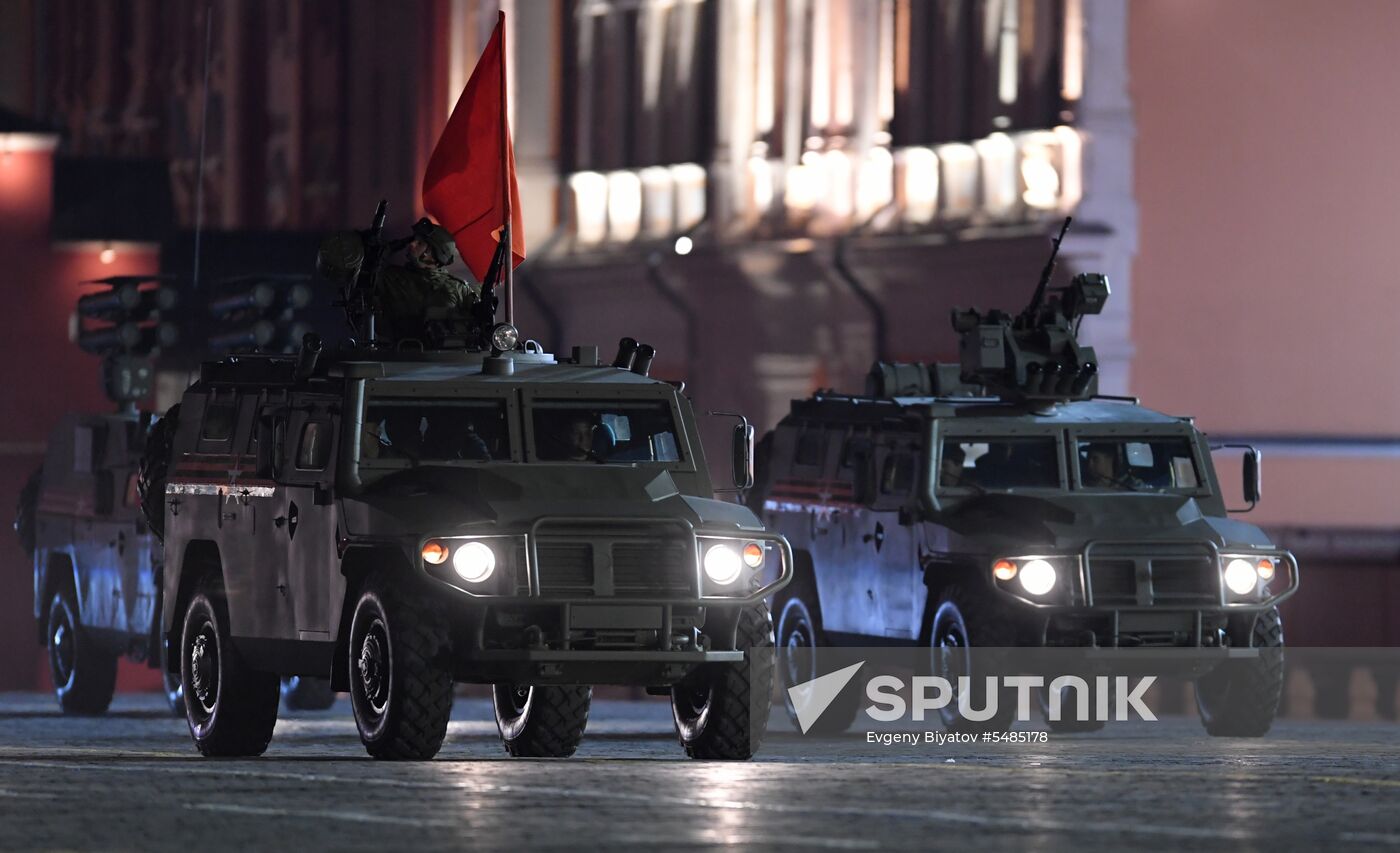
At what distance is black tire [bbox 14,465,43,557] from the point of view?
1222 inches

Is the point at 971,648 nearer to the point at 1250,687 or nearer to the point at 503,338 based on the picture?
the point at 1250,687

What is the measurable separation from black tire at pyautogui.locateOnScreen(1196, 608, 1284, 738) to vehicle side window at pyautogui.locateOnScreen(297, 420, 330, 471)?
599cm

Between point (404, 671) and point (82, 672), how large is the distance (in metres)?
11.6

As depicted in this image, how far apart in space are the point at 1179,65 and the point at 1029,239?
2127mm

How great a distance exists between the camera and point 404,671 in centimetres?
1845

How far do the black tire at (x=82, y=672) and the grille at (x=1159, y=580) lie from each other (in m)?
9.64

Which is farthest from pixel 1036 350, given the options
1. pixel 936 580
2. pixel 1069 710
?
pixel 1069 710

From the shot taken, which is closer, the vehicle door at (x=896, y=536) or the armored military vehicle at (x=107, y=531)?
the vehicle door at (x=896, y=536)

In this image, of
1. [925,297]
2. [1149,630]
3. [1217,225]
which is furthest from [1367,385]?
[1149,630]

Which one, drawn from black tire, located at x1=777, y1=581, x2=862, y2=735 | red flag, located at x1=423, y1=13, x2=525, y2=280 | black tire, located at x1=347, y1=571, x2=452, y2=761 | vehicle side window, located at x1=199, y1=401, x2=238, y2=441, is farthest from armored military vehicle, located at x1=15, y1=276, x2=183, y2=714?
black tire, located at x1=347, y1=571, x2=452, y2=761

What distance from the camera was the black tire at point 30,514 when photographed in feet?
102

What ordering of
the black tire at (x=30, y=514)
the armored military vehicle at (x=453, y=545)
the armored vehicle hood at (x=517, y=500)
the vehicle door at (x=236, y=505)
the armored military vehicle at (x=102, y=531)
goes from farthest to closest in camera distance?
the black tire at (x=30, y=514)
the armored military vehicle at (x=102, y=531)
the vehicle door at (x=236, y=505)
the armored vehicle hood at (x=517, y=500)
the armored military vehicle at (x=453, y=545)

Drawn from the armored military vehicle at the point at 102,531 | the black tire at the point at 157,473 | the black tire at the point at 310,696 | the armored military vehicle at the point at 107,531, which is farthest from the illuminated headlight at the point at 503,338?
the black tire at the point at 310,696

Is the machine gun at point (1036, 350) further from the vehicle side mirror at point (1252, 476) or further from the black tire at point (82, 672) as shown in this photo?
the black tire at point (82, 672)
